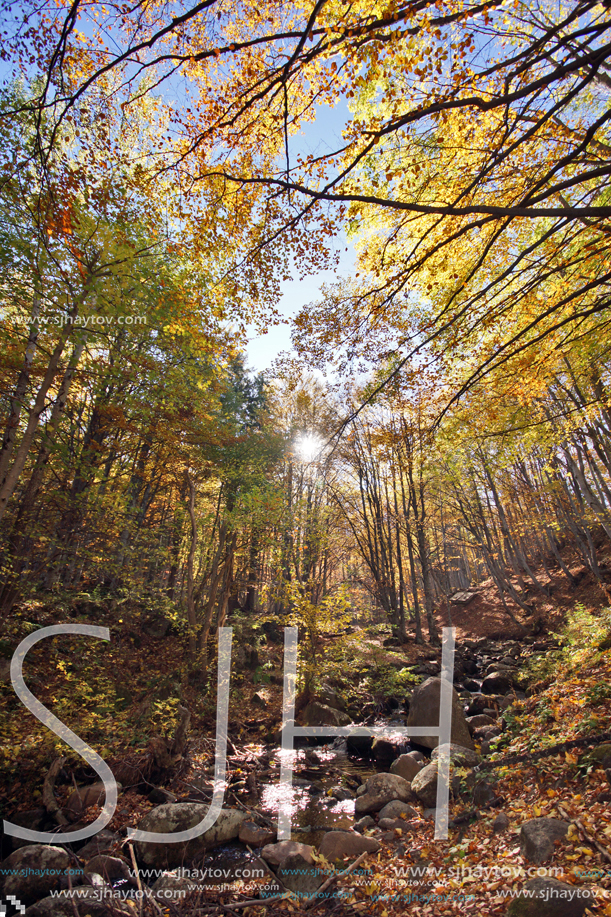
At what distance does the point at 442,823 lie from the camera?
4230 millimetres

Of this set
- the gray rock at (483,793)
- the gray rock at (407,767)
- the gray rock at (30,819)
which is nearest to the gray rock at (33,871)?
the gray rock at (30,819)

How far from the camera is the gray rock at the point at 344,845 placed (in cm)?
415

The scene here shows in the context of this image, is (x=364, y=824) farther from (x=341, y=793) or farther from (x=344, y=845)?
(x=341, y=793)

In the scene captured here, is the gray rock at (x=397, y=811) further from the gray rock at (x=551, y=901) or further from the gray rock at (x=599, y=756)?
the gray rock at (x=551, y=901)

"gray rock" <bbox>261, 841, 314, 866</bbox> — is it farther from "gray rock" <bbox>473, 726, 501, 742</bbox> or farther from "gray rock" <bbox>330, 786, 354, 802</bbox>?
"gray rock" <bbox>473, 726, 501, 742</bbox>

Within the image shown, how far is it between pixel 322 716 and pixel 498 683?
4982 millimetres

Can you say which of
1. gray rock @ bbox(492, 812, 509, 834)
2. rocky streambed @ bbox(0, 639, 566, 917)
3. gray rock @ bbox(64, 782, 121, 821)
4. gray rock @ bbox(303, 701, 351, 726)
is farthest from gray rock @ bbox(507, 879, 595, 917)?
gray rock @ bbox(303, 701, 351, 726)

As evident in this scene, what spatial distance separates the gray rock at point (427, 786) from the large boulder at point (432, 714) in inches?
74.9

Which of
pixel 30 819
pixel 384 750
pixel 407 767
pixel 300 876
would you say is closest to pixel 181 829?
pixel 300 876

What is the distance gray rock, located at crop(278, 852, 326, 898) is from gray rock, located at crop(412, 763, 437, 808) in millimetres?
2108

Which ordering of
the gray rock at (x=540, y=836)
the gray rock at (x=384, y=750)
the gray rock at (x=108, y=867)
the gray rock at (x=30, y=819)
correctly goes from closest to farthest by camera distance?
the gray rock at (x=540, y=836), the gray rock at (x=108, y=867), the gray rock at (x=30, y=819), the gray rock at (x=384, y=750)

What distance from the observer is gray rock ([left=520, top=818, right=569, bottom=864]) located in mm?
2900

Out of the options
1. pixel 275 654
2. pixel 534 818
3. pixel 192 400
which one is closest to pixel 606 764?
pixel 534 818

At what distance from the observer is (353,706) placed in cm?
998
